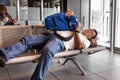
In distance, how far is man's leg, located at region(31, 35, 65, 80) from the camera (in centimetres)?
A: 205

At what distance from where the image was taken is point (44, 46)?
2346 millimetres

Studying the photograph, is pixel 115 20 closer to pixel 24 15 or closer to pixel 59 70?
pixel 59 70

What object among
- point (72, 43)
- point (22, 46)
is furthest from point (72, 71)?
point (22, 46)

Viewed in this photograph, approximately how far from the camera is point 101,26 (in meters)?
5.80

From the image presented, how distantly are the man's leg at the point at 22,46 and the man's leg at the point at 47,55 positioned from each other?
181 millimetres

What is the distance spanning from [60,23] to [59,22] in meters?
0.02

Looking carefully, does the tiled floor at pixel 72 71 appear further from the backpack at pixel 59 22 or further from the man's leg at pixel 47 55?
the backpack at pixel 59 22

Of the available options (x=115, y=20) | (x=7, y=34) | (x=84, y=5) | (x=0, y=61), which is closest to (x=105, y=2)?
(x=84, y=5)

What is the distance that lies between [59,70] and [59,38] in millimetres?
678

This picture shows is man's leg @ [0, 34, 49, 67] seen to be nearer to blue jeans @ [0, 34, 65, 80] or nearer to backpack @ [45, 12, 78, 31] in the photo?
blue jeans @ [0, 34, 65, 80]

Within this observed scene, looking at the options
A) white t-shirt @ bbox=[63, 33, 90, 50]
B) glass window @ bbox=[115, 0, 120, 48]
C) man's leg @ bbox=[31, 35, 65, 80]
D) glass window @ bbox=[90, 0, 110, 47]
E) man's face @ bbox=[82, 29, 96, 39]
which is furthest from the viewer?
glass window @ bbox=[90, 0, 110, 47]

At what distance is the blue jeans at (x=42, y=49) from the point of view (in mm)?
2076

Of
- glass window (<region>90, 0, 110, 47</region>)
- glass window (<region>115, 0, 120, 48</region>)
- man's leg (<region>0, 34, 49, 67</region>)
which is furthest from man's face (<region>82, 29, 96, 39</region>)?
glass window (<region>90, 0, 110, 47</region>)

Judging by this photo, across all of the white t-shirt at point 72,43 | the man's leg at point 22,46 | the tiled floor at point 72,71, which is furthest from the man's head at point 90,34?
the man's leg at point 22,46
